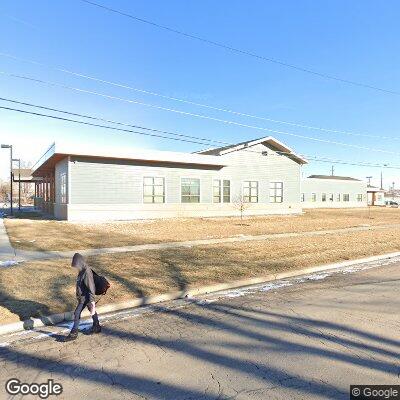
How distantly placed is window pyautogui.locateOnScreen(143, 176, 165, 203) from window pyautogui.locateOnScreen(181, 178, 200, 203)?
176cm

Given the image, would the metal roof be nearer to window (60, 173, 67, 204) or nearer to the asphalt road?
window (60, 173, 67, 204)

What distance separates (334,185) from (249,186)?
32.1 metres

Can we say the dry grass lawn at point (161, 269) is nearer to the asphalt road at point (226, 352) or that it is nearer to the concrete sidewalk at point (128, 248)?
the concrete sidewalk at point (128, 248)

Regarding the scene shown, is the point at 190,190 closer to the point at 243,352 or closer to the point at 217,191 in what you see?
the point at 217,191

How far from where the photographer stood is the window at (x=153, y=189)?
85.1ft

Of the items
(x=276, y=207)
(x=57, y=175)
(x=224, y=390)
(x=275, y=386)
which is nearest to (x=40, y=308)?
(x=224, y=390)

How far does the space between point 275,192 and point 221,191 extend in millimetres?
6028

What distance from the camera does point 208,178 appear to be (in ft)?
94.7

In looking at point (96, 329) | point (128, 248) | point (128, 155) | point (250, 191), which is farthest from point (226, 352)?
point (250, 191)

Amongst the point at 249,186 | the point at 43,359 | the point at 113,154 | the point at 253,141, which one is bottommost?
the point at 43,359

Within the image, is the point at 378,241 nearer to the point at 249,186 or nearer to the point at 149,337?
the point at 149,337

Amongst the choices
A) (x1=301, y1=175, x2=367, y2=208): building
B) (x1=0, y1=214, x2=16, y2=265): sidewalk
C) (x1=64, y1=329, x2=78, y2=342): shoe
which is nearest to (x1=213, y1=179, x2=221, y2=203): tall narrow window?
(x1=0, y1=214, x2=16, y2=265): sidewalk

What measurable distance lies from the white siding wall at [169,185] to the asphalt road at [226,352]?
59.4ft

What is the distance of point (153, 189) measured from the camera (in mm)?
26344
